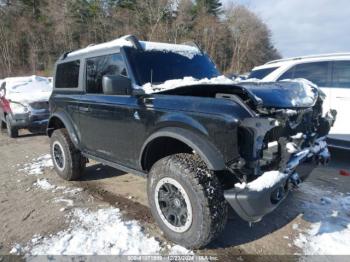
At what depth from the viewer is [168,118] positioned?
122 inches

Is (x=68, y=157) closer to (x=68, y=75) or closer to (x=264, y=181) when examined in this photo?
(x=68, y=75)

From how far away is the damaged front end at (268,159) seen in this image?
256 cm

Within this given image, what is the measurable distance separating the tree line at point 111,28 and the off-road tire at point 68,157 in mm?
26953

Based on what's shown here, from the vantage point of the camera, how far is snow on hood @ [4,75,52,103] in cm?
934

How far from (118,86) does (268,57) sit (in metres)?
38.1

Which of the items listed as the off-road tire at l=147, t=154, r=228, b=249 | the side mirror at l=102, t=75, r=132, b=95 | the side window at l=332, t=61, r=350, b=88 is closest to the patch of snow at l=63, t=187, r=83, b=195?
the side mirror at l=102, t=75, r=132, b=95

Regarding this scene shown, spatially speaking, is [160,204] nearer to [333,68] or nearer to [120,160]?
[120,160]

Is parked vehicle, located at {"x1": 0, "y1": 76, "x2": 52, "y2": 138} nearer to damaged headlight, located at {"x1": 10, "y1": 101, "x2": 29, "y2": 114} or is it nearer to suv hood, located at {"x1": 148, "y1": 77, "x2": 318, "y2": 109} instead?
damaged headlight, located at {"x1": 10, "y1": 101, "x2": 29, "y2": 114}

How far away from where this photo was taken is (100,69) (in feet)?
13.9

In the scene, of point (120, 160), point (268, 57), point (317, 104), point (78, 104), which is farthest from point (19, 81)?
point (268, 57)

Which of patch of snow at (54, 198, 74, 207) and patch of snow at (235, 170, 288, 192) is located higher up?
patch of snow at (235, 170, 288, 192)

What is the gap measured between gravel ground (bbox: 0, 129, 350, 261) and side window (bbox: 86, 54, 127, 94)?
1.50m

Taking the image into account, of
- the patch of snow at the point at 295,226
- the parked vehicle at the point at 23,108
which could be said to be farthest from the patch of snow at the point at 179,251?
the parked vehicle at the point at 23,108

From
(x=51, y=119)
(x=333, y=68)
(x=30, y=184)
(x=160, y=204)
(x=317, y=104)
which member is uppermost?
(x=333, y=68)
